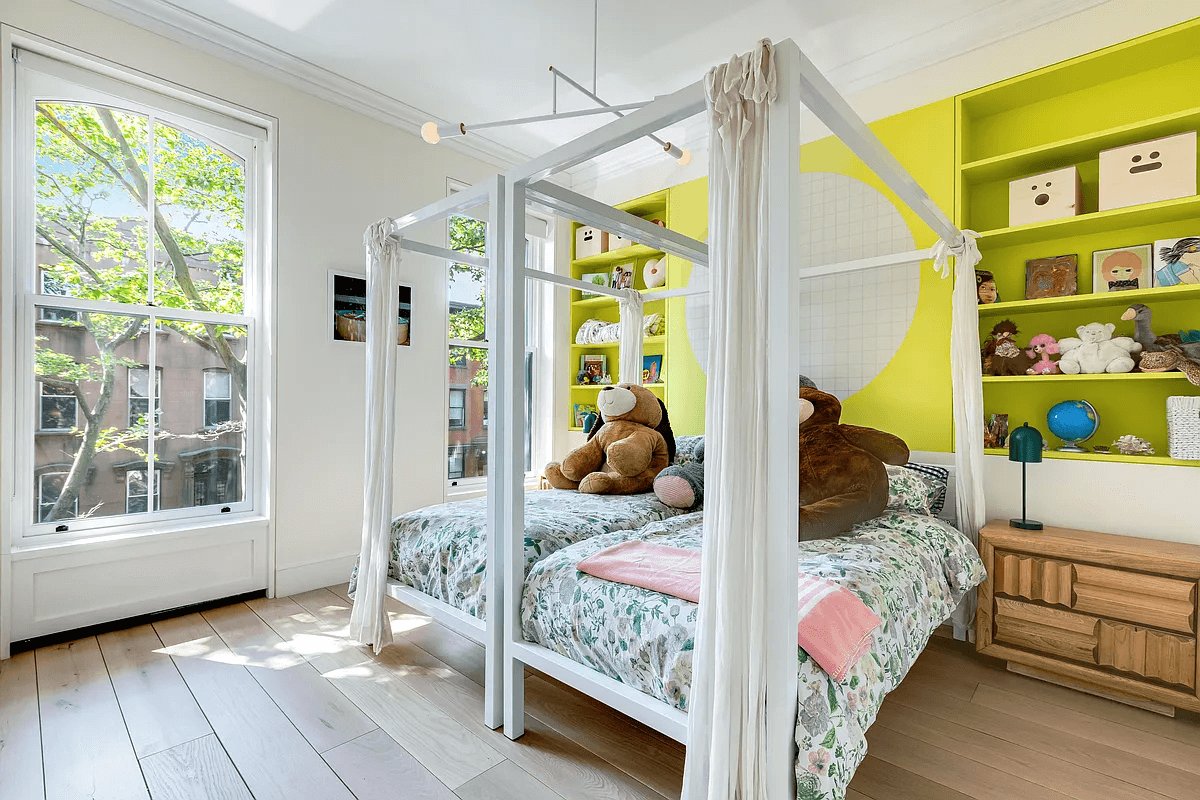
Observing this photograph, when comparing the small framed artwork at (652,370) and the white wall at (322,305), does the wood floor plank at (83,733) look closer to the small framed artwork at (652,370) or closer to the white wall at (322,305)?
the white wall at (322,305)

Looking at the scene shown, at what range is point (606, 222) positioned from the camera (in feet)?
7.12

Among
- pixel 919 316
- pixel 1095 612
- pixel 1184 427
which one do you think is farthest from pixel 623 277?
pixel 1095 612

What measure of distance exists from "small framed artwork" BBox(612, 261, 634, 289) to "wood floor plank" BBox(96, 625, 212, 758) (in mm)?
3325

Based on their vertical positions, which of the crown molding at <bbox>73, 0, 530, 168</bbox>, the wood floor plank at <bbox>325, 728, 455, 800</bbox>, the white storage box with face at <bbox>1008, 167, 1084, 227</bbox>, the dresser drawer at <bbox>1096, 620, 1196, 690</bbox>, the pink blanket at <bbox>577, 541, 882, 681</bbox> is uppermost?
the crown molding at <bbox>73, 0, 530, 168</bbox>

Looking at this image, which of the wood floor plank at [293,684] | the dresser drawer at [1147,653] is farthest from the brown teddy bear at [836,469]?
the wood floor plank at [293,684]

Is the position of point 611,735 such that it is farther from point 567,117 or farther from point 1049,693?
point 567,117

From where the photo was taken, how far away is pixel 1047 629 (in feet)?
7.32

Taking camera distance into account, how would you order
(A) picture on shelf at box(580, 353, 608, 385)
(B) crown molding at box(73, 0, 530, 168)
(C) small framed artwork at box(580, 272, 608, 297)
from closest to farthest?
1. (B) crown molding at box(73, 0, 530, 168)
2. (C) small framed artwork at box(580, 272, 608, 297)
3. (A) picture on shelf at box(580, 353, 608, 385)

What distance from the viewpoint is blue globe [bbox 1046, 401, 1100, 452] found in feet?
8.09

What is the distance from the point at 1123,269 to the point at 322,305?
390 cm

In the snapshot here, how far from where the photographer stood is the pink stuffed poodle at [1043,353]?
253 cm

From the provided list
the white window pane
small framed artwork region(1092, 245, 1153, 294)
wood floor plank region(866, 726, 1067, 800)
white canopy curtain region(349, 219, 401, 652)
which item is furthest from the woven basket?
the white window pane

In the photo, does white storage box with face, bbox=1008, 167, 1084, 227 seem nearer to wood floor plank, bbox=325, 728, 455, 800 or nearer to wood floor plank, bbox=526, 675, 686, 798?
wood floor plank, bbox=526, 675, 686, 798

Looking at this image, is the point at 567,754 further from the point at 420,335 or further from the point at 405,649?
the point at 420,335
